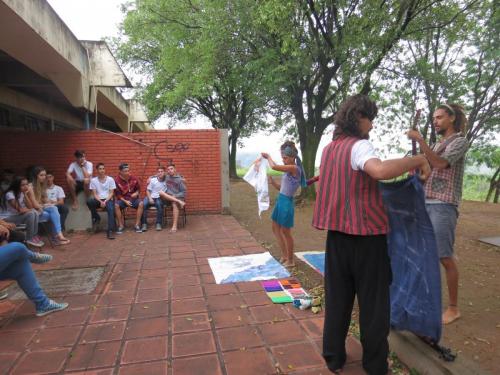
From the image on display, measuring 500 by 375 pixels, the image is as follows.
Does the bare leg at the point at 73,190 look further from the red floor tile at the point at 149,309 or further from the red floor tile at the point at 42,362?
the red floor tile at the point at 42,362

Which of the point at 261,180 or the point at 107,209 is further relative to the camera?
the point at 107,209

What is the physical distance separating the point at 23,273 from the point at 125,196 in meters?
4.10

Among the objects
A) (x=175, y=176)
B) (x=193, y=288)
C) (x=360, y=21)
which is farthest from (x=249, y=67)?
(x=193, y=288)

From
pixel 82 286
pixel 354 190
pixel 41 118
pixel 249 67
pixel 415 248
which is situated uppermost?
pixel 249 67

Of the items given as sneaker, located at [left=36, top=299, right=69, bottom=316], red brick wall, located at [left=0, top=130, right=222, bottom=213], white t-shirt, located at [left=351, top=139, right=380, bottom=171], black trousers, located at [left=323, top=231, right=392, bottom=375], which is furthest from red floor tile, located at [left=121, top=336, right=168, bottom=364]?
red brick wall, located at [left=0, top=130, right=222, bottom=213]

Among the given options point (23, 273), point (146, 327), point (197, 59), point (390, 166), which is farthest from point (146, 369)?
point (197, 59)

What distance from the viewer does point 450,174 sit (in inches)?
118

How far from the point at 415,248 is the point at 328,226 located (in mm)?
647

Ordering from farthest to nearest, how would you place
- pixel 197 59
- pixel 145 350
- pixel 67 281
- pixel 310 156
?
pixel 197 59, pixel 310 156, pixel 67 281, pixel 145 350

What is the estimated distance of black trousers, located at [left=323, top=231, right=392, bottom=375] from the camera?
7.19 ft

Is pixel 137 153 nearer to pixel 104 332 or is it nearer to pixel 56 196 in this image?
pixel 56 196

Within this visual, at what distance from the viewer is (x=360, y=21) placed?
305 inches

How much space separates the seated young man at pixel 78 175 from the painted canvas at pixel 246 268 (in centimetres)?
388

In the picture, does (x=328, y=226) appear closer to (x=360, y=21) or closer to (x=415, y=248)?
(x=415, y=248)
